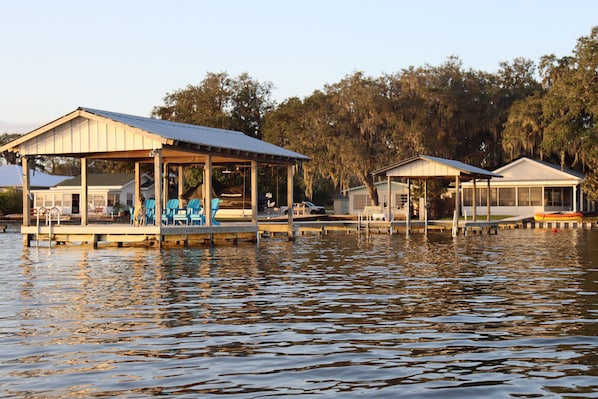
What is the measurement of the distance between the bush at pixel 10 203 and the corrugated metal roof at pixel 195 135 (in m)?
41.2

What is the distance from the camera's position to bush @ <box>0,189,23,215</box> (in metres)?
75.9

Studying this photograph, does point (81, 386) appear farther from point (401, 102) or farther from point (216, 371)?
point (401, 102)

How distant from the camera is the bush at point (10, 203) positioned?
75875 millimetres

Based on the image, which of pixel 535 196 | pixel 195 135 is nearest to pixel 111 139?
pixel 195 135

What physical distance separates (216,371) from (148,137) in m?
22.6

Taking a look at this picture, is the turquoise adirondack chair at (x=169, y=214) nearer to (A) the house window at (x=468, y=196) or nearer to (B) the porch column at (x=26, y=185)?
(B) the porch column at (x=26, y=185)

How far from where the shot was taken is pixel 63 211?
75.6 m

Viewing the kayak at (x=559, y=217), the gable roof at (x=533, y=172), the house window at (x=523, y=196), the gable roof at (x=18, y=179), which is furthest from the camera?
the gable roof at (x=18, y=179)

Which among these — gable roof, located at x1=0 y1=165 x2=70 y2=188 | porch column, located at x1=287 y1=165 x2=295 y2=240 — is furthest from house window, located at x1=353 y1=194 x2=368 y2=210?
porch column, located at x1=287 y1=165 x2=295 y2=240

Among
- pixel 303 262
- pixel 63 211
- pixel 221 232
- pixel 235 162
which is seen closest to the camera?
pixel 303 262

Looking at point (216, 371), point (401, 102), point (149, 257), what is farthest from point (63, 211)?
point (216, 371)

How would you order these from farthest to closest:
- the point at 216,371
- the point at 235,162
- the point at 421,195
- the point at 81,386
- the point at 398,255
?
the point at 421,195 → the point at 235,162 → the point at 398,255 → the point at 216,371 → the point at 81,386

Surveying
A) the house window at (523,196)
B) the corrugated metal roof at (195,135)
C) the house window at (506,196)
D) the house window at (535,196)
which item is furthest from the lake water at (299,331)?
the house window at (506,196)

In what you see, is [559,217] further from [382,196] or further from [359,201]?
[359,201]
